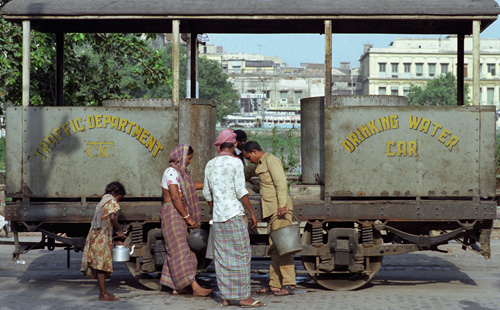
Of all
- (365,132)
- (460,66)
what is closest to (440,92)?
(460,66)

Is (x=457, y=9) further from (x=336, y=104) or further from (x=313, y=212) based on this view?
(x=313, y=212)

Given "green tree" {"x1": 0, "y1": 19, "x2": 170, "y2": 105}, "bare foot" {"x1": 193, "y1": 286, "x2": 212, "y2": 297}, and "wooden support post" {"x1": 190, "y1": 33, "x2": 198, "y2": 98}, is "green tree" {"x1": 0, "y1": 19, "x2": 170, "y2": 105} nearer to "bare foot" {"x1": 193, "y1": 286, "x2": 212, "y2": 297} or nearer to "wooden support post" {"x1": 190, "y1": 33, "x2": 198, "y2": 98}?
"wooden support post" {"x1": 190, "y1": 33, "x2": 198, "y2": 98}

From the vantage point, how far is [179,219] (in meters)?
7.91

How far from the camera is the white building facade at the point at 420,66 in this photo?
101 m

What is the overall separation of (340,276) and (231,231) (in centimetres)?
165

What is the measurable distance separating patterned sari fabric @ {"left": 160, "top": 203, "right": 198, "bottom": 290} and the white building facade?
95.2 m

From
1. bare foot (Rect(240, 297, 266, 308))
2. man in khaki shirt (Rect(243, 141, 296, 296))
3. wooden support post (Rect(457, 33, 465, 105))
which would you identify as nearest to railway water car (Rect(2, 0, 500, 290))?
man in khaki shirt (Rect(243, 141, 296, 296))

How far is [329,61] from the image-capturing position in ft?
26.6

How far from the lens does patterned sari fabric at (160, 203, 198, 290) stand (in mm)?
7902

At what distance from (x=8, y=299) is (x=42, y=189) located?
1.21 metres

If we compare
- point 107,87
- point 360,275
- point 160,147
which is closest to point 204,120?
point 160,147

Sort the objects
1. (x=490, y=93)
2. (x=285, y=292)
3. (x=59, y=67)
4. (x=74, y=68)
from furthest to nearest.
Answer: (x=490, y=93), (x=74, y=68), (x=59, y=67), (x=285, y=292)

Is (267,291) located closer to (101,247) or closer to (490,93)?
(101,247)

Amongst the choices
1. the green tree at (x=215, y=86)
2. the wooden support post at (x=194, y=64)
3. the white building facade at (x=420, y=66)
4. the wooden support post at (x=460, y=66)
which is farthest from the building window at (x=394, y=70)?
the wooden support post at (x=194, y=64)
